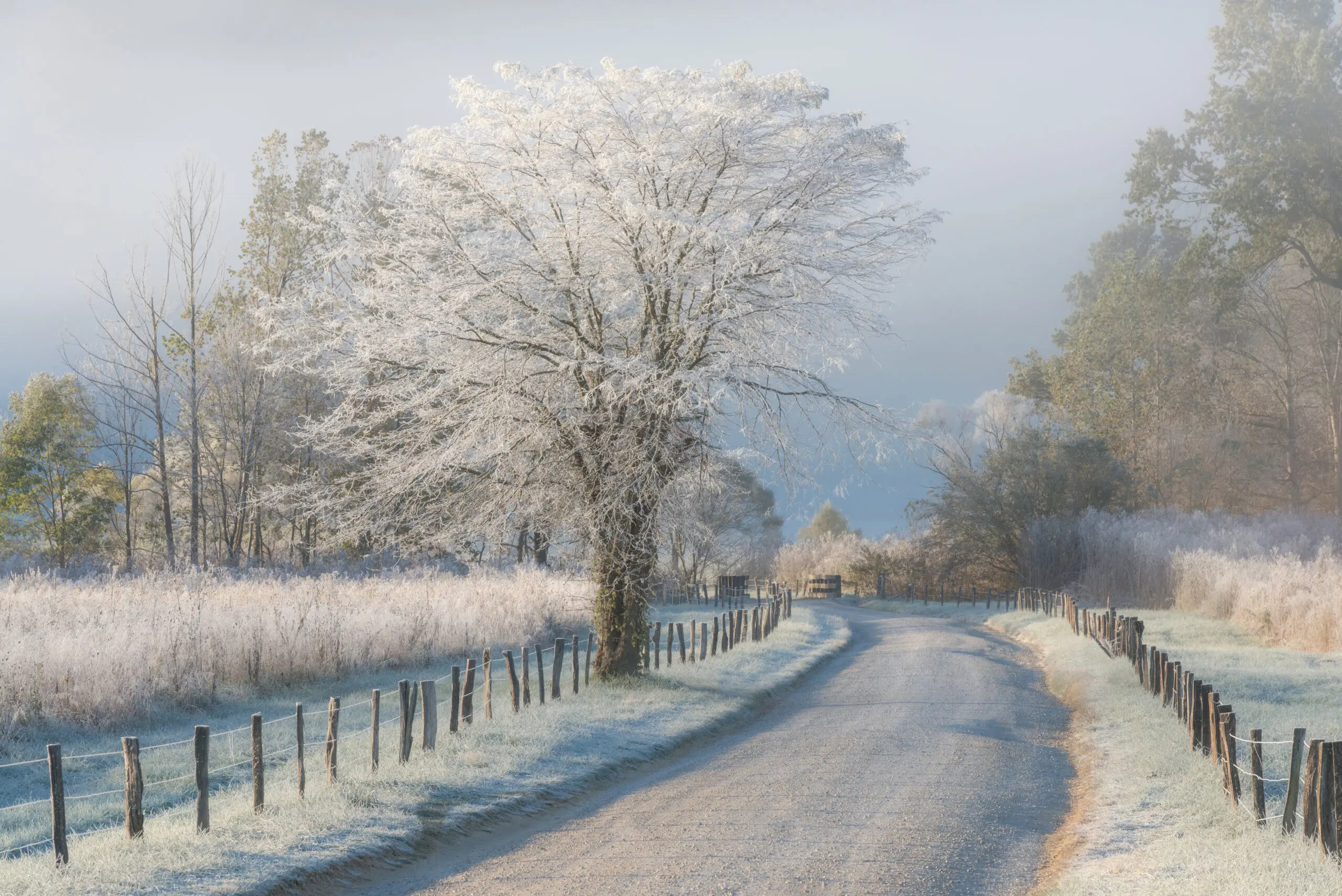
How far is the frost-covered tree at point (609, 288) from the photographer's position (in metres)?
14.9

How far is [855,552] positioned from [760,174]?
143 ft

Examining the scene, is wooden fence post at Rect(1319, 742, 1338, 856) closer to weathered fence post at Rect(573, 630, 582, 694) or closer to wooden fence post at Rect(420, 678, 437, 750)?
wooden fence post at Rect(420, 678, 437, 750)

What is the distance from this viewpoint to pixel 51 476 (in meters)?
40.6

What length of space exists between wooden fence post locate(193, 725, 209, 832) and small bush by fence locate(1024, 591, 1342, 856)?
26.9 feet

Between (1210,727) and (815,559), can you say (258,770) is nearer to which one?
(1210,727)

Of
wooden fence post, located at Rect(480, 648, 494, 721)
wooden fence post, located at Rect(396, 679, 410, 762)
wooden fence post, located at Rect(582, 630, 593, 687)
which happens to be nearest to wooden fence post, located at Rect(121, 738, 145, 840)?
wooden fence post, located at Rect(396, 679, 410, 762)

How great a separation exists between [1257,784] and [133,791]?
8.84m

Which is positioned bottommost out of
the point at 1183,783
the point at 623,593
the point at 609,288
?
the point at 1183,783

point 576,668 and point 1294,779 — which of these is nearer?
point 1294,779

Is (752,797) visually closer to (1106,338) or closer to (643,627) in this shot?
(643,627)

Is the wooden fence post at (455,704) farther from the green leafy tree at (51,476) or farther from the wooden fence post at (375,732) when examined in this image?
the green leafy tree at (51,476)

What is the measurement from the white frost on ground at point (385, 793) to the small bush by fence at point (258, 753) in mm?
92

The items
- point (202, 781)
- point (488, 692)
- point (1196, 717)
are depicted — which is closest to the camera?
point (202, 781)

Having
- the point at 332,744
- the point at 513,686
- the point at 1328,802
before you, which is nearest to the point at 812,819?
the point at 1328,802
